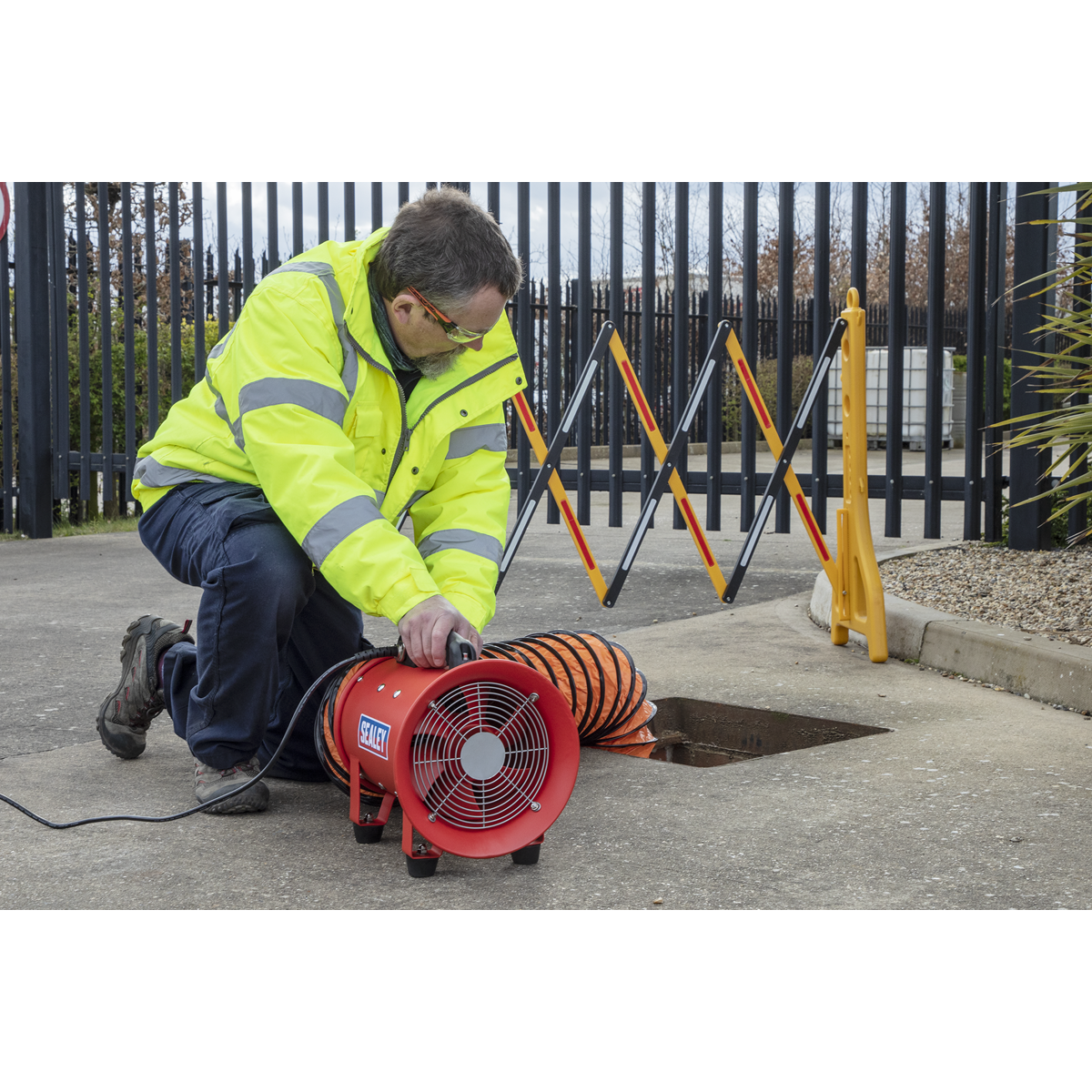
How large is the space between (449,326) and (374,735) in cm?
94

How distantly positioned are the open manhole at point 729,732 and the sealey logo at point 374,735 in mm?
1413

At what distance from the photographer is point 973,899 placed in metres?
2.37

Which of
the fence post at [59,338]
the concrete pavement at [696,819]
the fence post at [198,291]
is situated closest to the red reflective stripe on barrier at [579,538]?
the concrete pavement at [696,819]

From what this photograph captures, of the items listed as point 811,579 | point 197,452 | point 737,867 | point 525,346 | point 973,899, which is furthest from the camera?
point 525,346

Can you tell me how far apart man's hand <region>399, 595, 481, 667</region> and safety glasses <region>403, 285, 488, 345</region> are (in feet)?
2.13

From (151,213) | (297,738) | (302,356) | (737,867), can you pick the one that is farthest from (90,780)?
(151,213)

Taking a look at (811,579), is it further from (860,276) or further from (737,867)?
(737,867)

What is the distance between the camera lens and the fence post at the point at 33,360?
913 cm

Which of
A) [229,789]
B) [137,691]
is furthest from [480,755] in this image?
[137,691]

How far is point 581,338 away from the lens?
8172 mm

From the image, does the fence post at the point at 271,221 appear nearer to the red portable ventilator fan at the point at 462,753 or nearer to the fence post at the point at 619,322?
the fence post at the point at 619,322

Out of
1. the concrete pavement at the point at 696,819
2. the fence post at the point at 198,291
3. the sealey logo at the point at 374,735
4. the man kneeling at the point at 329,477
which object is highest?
the fence post at the point at 198,291

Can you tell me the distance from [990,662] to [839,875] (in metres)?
2.03

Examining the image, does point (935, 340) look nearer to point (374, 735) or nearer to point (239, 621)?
point (239, 621)
